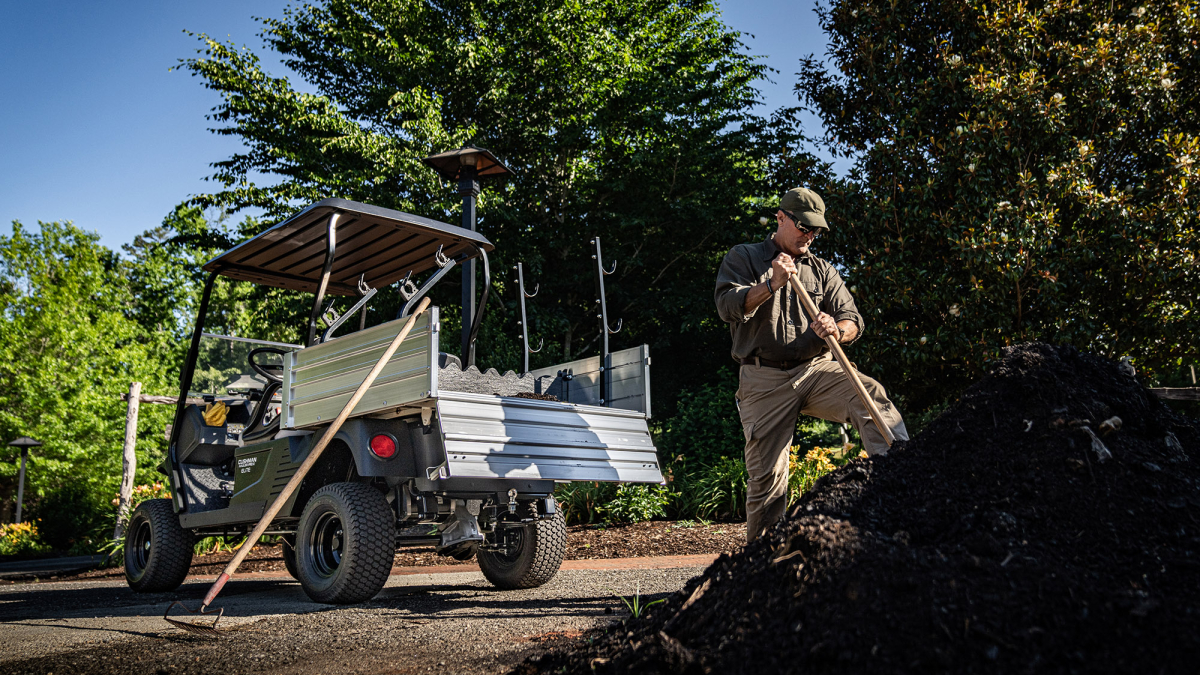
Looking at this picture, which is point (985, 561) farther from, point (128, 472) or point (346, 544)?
point (128, 472)

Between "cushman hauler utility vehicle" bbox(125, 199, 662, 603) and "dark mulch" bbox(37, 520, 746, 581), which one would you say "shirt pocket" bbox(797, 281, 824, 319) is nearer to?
"cushman hauler utility vehicle" bbox(125, 199, 662, 603)

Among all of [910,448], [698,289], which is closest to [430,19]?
[698,289]

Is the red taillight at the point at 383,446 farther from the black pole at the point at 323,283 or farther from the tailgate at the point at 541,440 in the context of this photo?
the black pole at the point at 323,283

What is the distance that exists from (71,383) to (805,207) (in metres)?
22.4

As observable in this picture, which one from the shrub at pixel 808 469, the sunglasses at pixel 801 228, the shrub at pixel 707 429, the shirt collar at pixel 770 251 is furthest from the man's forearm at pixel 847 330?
the shrub at pixel 707 429

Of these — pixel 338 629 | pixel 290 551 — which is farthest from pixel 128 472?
pixel 338 629

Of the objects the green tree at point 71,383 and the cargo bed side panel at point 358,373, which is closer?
the cargo bed side panel at point 358,373

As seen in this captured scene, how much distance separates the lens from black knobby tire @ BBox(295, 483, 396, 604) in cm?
431

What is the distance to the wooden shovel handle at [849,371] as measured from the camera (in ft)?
11.5

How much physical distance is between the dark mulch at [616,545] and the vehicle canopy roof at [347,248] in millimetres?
2402

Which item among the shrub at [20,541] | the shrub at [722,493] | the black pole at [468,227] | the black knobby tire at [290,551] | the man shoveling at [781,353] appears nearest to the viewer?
the man shoveling at [781,353]

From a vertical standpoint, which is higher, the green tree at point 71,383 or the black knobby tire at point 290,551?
the green tree at point 71,383

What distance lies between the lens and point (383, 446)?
15.1 ft

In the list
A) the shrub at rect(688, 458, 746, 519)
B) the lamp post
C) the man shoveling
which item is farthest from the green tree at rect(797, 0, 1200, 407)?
the lamp post
